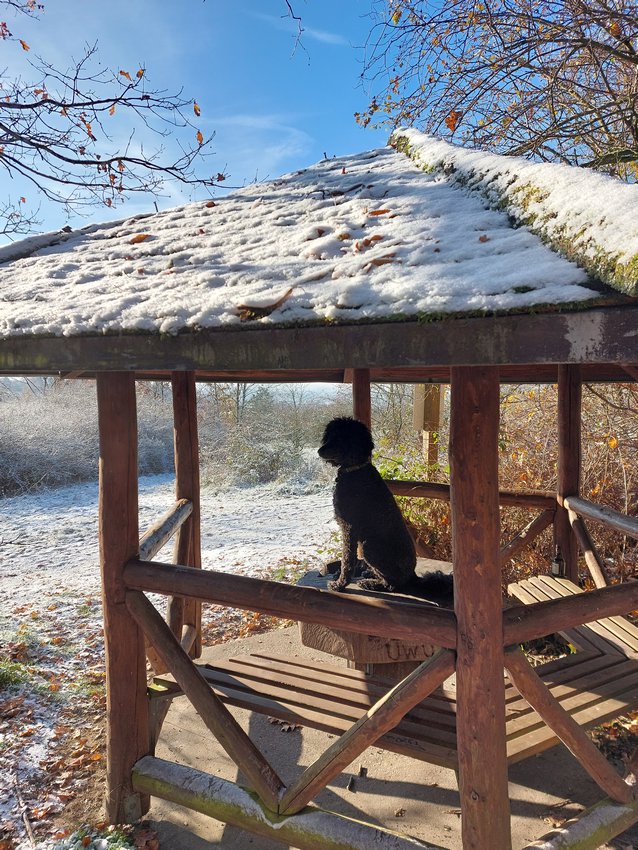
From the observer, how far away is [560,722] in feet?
7.81

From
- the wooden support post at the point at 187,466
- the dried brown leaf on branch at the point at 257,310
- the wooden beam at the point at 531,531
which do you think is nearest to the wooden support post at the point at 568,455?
the wooden beam at the point at 531,531

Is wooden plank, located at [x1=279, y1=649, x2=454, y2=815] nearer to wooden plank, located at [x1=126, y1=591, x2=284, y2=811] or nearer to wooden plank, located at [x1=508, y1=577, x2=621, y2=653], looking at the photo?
wooden plank, located at [x1=126, y1=591, x2=284, y2=811]

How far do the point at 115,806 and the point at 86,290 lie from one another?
2.71 m

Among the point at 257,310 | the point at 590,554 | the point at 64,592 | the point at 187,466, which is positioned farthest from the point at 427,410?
the point at 257,310

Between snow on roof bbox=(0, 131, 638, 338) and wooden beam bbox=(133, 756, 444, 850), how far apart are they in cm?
225

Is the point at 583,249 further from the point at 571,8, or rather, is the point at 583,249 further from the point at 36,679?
the point at 571,8

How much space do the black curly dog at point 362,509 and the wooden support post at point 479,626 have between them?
3.55 feet

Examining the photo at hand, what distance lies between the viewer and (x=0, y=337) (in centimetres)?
209

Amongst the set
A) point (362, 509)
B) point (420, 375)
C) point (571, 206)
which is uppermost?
point (571, 206)

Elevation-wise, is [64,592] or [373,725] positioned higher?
[373,725]

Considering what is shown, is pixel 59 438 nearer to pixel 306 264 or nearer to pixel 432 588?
pixel 432 588

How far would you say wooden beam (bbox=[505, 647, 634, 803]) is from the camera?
2268 millimetres

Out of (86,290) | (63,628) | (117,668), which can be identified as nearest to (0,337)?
(86,290)

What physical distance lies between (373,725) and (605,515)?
2639mm
